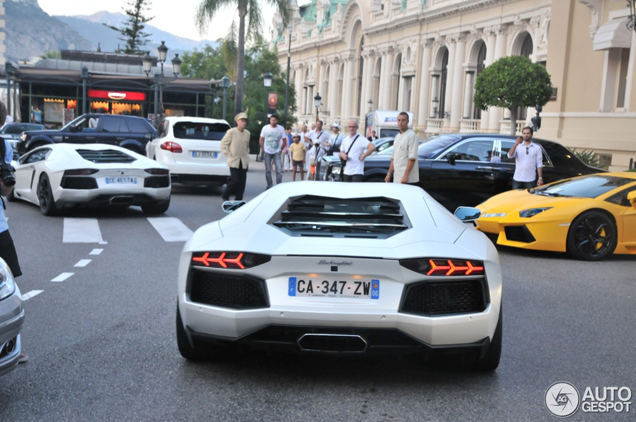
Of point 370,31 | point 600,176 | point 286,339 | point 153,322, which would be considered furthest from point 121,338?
point 370,31

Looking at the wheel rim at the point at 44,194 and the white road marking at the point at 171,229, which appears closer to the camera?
the white road marking at the point at 171,229

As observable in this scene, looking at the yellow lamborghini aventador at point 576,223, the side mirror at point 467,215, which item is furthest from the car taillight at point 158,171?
the side mirror at point 467,215

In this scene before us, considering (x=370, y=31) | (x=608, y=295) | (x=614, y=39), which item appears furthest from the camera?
(x=370, y=31)

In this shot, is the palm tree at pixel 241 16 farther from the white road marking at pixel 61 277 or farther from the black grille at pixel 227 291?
the black grille at pixel 227 291

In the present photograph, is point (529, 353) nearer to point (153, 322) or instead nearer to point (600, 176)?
point (153, 322)

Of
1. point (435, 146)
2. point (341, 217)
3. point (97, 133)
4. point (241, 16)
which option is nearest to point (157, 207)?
point (435, 146)

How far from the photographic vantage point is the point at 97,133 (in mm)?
20328

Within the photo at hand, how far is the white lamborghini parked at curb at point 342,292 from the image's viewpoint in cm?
408

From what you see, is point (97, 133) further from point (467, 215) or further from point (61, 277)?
point (467, 215)

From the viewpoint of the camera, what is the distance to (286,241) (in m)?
4.26

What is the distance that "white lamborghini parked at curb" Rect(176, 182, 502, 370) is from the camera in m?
4.08

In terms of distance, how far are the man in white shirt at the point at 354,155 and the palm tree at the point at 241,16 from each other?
22.8 m

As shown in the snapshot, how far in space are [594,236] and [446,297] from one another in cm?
679

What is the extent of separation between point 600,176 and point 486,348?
769cm
